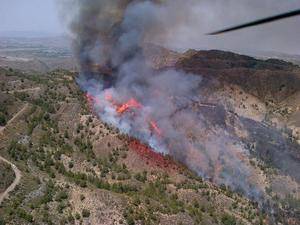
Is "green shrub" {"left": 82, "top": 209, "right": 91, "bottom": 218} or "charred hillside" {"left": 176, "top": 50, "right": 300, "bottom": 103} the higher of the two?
"green shrub" {"left": 82, "top": 209, "right": 91, "bottom": 218}

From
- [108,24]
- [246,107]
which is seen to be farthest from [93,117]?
[246,107]

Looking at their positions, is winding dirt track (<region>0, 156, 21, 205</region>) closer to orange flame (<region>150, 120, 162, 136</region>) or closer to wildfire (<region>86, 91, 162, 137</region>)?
wildfire (<region>86, 91, 162, 137</region>)

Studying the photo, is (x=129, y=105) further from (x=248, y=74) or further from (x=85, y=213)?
(x=248, y=74)

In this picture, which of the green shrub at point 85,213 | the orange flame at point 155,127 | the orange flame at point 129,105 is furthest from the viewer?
the orange flame at point 129,105

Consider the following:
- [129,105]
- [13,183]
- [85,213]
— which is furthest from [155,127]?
[85,213]

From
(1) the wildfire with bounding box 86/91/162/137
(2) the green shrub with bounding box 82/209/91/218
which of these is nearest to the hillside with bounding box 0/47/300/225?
(2) the green shrub with bounding box 82/209/91/218

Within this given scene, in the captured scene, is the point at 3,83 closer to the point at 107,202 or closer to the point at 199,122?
the point at 199,122

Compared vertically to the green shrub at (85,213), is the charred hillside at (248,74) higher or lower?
lower

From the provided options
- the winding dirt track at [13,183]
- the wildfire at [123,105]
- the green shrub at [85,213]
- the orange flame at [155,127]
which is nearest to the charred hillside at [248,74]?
the wildfire at [123,105]

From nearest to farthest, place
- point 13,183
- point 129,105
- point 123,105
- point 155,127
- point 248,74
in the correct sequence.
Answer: point 13,183 → point 155,127 → point 123,105 → point 129,105 → point 248,74

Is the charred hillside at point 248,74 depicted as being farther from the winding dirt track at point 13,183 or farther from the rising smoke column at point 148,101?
the winding dirt track at point 13,183

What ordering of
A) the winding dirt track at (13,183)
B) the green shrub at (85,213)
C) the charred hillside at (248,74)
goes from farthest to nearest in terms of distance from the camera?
1. the charred hillside at (248,74)
2. the green shrub at (85,213)
3. the winding dirt track at (13,183)
